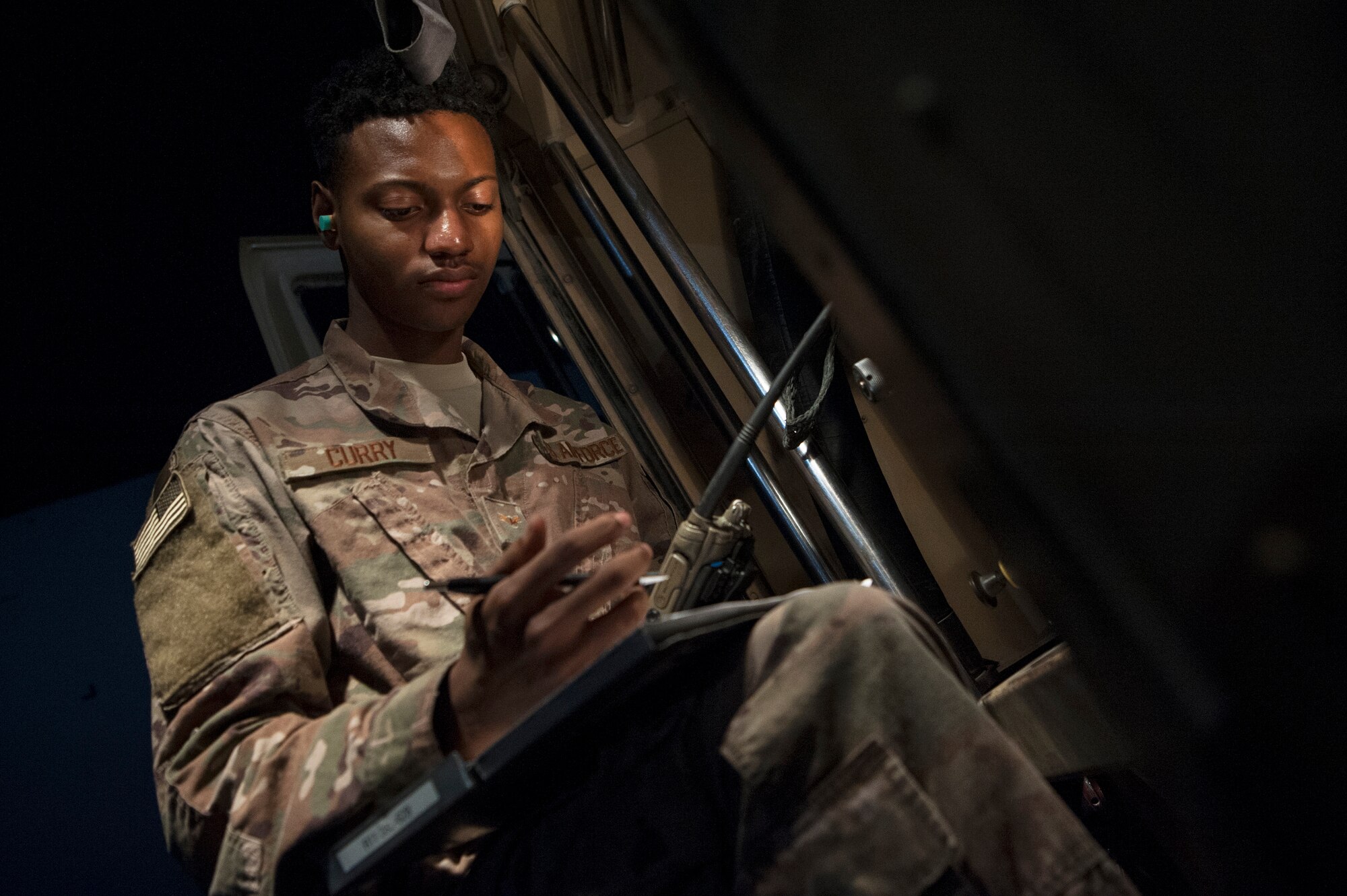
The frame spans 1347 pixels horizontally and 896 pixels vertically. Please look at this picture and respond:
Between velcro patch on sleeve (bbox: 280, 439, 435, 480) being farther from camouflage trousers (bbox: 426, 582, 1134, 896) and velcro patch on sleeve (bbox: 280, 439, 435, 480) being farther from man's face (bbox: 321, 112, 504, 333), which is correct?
camouflage trousers (bbox: 426, 582, 1134, 896)

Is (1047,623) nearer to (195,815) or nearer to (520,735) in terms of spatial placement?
(520,735)

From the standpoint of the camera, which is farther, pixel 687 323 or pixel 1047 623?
pixel 687 323

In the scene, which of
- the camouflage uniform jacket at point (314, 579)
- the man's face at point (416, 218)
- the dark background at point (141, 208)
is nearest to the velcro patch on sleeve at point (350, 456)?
the camouflage uniform jacket at point (314, 579)

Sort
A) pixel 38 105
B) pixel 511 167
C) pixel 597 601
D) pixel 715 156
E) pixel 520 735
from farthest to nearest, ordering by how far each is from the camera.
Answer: pixel 511 167
pixel 715 156
pixel 38 105
pixel 597 601
pixel 520 735

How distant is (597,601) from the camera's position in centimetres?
64

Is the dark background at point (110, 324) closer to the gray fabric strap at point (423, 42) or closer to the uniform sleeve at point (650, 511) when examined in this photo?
the gray fabric strap at point (423, 42)

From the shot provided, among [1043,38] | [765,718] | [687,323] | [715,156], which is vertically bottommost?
[765,718]

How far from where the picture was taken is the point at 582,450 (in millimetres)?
1314

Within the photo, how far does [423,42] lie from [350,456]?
25.1 inches

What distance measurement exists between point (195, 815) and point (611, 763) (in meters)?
0.40

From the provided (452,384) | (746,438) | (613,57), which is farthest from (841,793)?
(613,57)

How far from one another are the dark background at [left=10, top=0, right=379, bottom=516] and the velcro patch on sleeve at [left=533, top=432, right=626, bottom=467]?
2.54ft

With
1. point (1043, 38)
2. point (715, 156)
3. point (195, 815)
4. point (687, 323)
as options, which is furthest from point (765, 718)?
point (715, 156)

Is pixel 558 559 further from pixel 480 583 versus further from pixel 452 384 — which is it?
pixel 452 384
